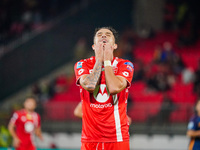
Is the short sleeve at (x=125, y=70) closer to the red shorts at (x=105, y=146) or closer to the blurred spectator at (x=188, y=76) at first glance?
the red shorts at (x=105, y=146)

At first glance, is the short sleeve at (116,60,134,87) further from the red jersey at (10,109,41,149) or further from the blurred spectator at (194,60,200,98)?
the blurred spectator at (194,60,200,98)

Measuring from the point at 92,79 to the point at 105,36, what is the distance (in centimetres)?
47

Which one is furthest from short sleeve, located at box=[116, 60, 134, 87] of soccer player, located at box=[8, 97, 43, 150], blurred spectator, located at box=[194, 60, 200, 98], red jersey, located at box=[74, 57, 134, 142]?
blurred spectator, located at box=[194, 60, 200, 98]

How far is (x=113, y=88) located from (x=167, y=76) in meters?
10.8

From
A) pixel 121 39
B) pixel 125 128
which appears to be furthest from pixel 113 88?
pixel 121 39

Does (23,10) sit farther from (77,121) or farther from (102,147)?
(102,147)

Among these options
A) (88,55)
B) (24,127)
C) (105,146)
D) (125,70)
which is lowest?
(105,146)

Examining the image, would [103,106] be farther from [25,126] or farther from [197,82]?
[197,82]

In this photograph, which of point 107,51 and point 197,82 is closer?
point 107,51

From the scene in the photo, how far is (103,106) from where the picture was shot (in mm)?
3494

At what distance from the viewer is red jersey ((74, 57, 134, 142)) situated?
11.4 feet

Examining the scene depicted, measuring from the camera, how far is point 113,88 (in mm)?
3316

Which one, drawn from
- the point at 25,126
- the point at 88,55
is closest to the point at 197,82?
the point at 88,55

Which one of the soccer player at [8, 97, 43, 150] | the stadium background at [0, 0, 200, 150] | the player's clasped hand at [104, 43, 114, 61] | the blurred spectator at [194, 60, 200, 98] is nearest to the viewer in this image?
the player's clasped hand at [104, 43, 114, 61]
